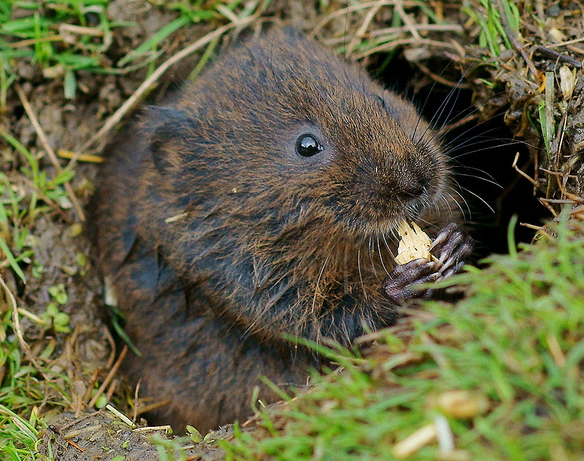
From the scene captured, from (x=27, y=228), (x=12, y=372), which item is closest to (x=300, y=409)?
(x=12, y=372)

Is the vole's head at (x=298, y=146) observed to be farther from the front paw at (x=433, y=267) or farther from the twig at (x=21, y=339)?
the twig at (x=21, y=339)

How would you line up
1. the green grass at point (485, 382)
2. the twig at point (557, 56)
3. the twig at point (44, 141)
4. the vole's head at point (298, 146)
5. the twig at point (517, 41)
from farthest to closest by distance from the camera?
the twig at point (44, 141)
the twig at point (517, 41)
the twig at point (557, 56)
the vole's head at point (298, 146)
the green grass at point (485, 382)

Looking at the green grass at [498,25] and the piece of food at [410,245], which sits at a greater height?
the green grass at [498,25]

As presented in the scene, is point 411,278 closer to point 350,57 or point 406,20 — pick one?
point 350,57

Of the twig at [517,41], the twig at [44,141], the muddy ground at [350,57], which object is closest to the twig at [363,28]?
the muddy ground at [350,57]

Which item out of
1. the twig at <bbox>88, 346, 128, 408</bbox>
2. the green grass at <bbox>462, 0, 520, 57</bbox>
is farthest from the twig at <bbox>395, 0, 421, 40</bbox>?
the twig at <bbox>88, 346, 128, 408</bbox>

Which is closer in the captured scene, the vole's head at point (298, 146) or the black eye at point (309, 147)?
the vole's head at point (298, 146)

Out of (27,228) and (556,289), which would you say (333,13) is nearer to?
(27,228)
